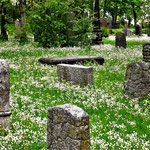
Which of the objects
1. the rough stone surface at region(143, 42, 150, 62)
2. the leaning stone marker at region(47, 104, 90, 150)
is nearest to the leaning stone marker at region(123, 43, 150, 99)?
the rough stone surface at region(143, 42, 150, 62)

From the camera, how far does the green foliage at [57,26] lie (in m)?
20.4

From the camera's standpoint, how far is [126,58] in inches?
617

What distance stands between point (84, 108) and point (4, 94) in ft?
8.32

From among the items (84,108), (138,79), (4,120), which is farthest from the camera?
(138,79)

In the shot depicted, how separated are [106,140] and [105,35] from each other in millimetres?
33001

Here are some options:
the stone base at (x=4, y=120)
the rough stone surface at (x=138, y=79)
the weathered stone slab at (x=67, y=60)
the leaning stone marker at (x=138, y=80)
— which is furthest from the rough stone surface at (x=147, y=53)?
the weathered stone slab at (x=67, y=60)

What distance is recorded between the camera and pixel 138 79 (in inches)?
325

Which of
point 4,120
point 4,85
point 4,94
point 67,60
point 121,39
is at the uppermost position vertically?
point 121,39

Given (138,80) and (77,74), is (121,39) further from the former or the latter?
(138,80)

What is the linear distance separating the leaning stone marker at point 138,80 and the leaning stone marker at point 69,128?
166 inches

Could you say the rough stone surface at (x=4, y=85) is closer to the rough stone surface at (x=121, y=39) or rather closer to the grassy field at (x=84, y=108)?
the grassy field at (x=84, y=108)

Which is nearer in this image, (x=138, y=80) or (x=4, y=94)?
(x=4, y=94)

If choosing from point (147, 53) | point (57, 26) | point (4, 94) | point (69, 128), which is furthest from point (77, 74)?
point (57, 26)

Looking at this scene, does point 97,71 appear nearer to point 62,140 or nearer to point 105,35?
point 62,140
